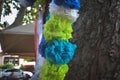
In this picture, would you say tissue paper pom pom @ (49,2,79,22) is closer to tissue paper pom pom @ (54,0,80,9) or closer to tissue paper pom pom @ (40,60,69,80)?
tissue paper pom pom @ (54,0,80,9)

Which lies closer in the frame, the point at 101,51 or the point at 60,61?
the point at 60,61

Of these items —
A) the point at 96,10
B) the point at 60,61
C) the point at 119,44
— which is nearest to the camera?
the point at 60,61

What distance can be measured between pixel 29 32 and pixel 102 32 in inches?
254

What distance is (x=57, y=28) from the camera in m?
1.94

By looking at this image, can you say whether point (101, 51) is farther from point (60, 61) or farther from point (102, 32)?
point (60, 61)

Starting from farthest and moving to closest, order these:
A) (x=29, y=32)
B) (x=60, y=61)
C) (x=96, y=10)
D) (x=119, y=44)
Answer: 1. (x=29, y=32)
2. (x=96, y=10)
3. (x=119, y=44)
4. (x=60, y=61)

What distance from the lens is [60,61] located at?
1.93 m

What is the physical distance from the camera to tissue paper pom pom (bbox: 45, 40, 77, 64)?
1.92 meters

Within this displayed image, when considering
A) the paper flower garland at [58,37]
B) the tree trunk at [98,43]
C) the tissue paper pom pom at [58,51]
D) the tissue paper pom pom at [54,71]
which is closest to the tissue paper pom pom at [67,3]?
the paper flower garland at [58,37]

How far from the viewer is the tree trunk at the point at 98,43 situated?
107 inches

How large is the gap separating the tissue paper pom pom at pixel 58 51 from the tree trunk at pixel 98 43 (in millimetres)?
828

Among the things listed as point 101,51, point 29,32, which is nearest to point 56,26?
point 101,51

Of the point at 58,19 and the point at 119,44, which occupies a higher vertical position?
the point at 58,19

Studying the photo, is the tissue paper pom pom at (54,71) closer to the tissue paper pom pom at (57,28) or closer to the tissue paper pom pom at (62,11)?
the tissue paper pom pom at (57,28)
